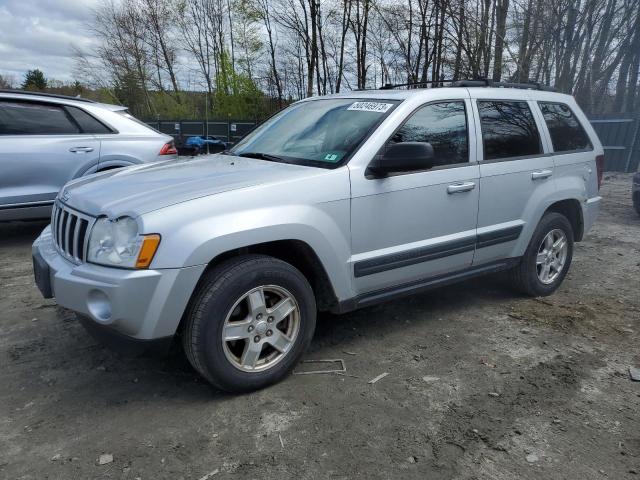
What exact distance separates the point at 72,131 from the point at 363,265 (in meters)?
4.44

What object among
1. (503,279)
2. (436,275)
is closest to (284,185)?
(436,275)

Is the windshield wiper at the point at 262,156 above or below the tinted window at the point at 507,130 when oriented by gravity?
below

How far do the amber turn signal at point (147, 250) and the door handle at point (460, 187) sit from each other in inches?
79.1

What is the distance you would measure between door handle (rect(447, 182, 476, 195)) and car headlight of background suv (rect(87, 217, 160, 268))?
2007 millimetres

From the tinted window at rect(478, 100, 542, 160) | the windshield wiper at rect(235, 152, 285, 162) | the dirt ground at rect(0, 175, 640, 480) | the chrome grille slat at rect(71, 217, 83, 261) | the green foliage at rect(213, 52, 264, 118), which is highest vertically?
the green foliage at rect(213, 52, 264, 118)

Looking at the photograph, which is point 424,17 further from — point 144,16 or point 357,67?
point 144,16

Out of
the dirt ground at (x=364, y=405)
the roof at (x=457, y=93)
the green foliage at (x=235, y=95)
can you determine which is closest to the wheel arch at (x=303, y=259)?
the dirt ground at (x=364, y=405)

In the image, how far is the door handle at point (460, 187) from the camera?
350 centimetres

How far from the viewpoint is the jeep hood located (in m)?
2.61

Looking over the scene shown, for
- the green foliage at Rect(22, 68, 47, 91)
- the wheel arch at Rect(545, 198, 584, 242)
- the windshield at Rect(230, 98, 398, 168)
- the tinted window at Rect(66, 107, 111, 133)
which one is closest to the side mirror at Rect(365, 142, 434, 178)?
the windshield at Rect(230, 98, 398, 168)

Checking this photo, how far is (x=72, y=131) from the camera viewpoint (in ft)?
19.5

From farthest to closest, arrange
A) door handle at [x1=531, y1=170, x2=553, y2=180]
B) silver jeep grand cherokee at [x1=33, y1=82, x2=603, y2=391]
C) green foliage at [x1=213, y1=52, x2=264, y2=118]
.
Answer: green foliage at [x1=213, y1=52, x2=264, y2=118], door handle at [x1=531, y1=170, x2=553, y2=180], silver jeep grand cherokee at [x1=33, y1=82, x2=603, y2=391]

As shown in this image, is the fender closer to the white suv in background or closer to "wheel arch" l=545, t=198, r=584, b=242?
"wheel arch" l=545, t=198, r=584, b=242

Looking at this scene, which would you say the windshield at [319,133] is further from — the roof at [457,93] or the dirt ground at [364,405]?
the dirt ground at [364,405]
